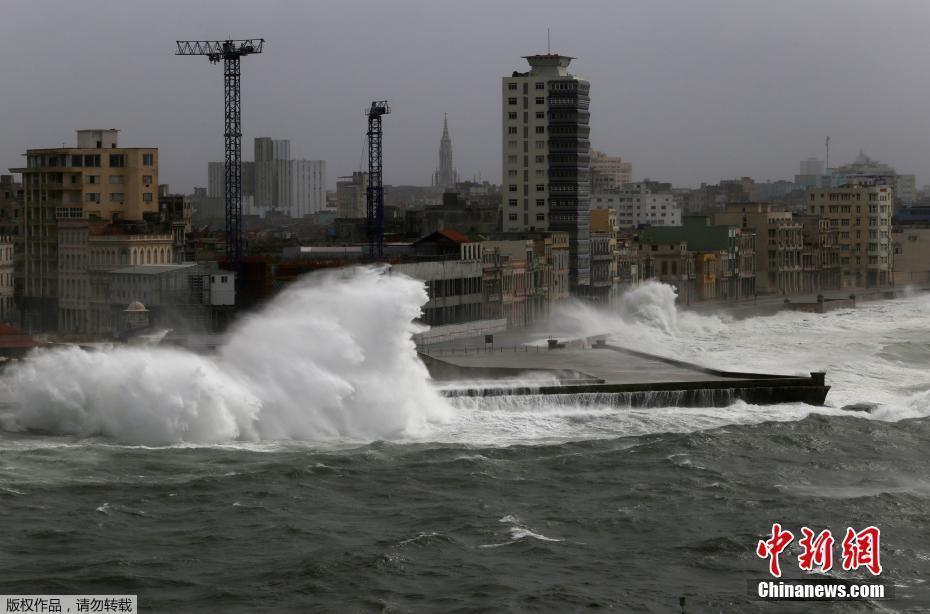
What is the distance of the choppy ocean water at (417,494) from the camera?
35.7 meters

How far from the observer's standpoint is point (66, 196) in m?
96.7

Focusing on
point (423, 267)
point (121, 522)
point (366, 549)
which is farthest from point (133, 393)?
point (423, 267)

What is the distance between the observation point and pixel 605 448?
5228 centimetres

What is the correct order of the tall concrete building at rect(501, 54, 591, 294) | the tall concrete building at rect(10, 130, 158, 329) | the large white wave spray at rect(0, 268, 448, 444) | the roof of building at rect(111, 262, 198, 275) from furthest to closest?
the tall concrete building at rect(501, 54, 591, 294)
the tall concrete building at rect(10, 130, 158, 329)
the roof of building at rect(111, 262, 198, 275)
the large white wave spray at rect(0, 268, 448, 444)

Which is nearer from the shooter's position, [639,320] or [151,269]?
[151,269]

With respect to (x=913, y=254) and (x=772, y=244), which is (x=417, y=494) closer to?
(x=772, y=244)

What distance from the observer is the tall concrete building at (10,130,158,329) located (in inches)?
3691

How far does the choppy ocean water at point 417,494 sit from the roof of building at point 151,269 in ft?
69.1

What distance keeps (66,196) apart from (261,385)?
4448 centimetres

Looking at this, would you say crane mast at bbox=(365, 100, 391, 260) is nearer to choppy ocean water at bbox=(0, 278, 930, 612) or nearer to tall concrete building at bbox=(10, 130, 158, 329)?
tall concrete building at bbox=(10, 130, 158, 329)

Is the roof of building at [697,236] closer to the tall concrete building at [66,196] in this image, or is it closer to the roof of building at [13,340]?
the tall concrete building at [66,196]

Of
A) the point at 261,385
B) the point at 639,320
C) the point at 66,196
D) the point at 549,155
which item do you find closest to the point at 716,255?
the point at 549,155

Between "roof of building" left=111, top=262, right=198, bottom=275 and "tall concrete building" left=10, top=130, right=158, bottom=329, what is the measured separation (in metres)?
7.93

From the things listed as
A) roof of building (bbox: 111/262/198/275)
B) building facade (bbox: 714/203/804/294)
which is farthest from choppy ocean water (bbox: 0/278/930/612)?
building facade (bbox: 714/203/804/294)
